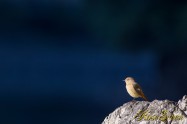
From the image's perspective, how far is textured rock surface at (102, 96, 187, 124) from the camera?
15387mm

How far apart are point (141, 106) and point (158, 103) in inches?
34.4

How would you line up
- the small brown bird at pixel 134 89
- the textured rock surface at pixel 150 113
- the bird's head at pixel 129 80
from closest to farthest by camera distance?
1. the textured rock surface at pixel 150 113
2. the small brown bird at pixel 134 89
3. the bird's head at pixel 129 80

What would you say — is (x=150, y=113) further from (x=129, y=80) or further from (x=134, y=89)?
(x=129, y=80)

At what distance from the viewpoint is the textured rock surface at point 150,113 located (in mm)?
15387

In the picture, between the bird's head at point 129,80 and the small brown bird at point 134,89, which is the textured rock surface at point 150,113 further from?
the bird's head at point 129,80

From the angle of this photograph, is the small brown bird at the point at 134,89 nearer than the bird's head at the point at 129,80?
Yes

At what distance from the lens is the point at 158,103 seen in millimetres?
16266

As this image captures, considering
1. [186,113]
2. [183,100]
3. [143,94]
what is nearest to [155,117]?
[186,113]

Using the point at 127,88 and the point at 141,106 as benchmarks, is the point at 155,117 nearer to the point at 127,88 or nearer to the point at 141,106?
the point at 141,106

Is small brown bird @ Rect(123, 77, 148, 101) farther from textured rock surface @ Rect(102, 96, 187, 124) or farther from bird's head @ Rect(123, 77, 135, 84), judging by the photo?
textured rock surface @ Rect(102, 96, 187, 124)

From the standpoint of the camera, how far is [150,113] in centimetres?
1598

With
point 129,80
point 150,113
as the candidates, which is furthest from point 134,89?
point 150,113

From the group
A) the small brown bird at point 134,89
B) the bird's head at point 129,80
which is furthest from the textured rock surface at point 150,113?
the bird's head at point 129,80

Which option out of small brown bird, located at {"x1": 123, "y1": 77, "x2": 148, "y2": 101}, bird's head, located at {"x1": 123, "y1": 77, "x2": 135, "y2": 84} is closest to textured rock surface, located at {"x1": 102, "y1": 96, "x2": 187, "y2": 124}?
small brown bird, located at {"x1": 123, "y1": 77, "x2": 148, "y2": 101}
